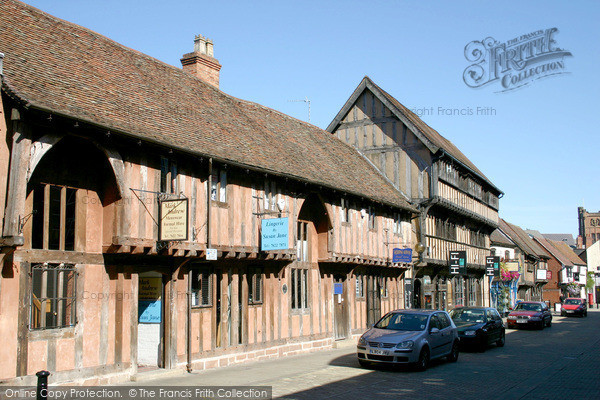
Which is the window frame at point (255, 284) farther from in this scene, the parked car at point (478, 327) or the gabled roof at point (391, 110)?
the gabled roof at point (391, 110)

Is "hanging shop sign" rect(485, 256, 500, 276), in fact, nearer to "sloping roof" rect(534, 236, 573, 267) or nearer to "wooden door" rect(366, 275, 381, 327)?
"wooden door" rect(366, 275, 381, 327)

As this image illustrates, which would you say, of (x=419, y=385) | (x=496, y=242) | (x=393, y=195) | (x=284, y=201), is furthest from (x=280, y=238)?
(x=496, y=242)

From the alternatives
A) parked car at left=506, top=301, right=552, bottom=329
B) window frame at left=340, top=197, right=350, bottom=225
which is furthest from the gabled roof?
parked car at left=506, top=301, right=552, bottom=329

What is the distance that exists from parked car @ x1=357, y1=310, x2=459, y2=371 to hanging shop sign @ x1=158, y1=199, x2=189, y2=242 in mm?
5535

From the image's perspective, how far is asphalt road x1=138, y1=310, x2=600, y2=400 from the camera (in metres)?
11.8

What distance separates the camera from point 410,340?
15.0m

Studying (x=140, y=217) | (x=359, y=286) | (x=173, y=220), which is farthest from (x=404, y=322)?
(x=359, y=286)

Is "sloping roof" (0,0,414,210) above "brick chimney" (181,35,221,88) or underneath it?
underneath

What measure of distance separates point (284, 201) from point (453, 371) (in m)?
6.92

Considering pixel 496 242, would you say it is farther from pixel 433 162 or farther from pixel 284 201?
pixel 284 201

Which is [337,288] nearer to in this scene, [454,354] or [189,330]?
[454,354]

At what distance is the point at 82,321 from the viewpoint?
12.4 meters

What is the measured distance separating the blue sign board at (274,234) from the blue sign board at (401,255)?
9480 mm

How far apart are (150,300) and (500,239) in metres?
43.5
